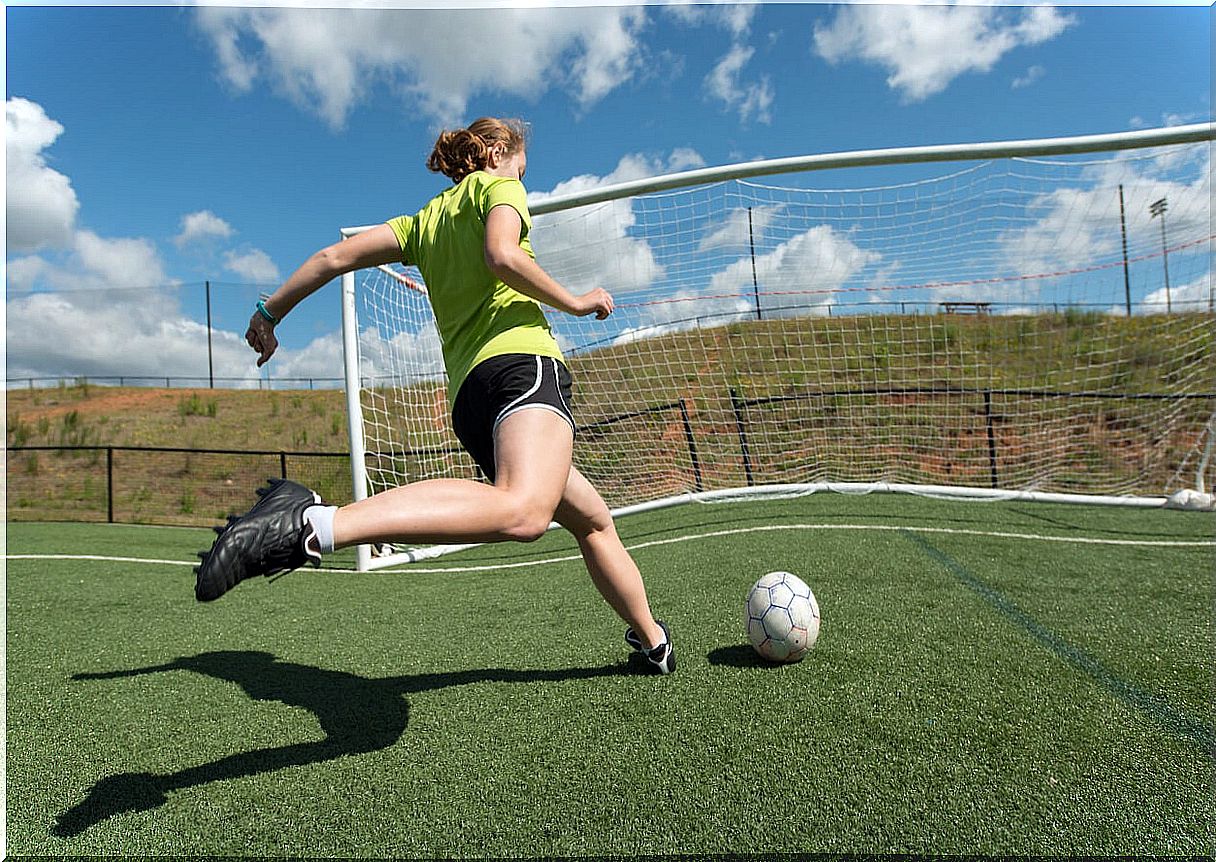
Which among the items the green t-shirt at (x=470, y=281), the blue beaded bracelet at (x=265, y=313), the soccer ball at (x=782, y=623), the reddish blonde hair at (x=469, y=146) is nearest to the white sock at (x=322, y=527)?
the green t-shirt at (x=470, y=281)

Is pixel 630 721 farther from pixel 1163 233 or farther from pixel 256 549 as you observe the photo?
pixel 1163 233

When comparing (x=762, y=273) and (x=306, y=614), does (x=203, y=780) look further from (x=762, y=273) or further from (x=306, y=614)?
(x=762, y=273)

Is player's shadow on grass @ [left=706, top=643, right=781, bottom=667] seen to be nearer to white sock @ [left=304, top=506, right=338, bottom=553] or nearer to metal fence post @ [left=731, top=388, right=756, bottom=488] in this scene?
white sock @ [left=304, top=506, right=338, bottom=553]

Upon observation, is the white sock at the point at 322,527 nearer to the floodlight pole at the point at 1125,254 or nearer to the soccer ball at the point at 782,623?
the soccer ball at the point at 782,623

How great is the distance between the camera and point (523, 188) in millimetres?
2143

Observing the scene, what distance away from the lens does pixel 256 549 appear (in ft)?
4.75

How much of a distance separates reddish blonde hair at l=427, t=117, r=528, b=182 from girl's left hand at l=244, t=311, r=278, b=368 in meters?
0.79

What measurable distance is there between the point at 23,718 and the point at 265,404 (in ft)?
64.2

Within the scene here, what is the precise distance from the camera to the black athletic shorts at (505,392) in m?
2.01

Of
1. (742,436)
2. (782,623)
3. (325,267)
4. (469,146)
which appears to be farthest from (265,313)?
(742,436)

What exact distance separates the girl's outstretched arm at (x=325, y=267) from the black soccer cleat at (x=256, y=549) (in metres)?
0.98

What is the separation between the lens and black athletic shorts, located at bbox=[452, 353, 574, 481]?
2006 millimetres

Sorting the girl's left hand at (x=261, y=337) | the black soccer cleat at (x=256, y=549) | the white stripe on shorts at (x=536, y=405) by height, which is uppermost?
the girl's left hand at (x=261, y=337)

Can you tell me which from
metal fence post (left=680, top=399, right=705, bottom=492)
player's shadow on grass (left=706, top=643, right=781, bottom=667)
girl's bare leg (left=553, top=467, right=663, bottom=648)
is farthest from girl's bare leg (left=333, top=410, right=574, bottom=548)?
metal fence post (left=680, top=399, right=705, bottom=492)
